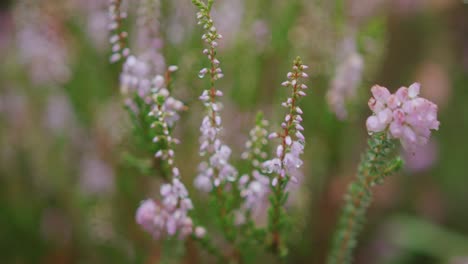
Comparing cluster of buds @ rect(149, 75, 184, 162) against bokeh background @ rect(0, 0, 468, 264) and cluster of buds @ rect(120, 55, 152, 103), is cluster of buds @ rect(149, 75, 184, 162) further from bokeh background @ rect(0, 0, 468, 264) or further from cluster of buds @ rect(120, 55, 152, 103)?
bokeh background @ rect(0, 0, 468, 264)

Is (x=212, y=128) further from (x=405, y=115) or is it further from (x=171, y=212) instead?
(x=405, y=115)

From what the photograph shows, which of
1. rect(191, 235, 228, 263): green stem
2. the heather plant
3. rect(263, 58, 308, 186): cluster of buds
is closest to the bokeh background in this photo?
rect(191, 235, 228, 263): green stem

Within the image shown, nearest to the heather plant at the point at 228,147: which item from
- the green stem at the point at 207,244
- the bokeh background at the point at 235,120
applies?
the green stem at the point at 207,244

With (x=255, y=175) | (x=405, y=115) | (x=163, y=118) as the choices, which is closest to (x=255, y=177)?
(x=255, y=175)

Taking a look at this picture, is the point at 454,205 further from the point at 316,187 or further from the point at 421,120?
the point at 421,120

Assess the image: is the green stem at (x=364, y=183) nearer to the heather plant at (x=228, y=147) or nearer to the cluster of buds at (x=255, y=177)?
the heather plant at (x=228, y=147)

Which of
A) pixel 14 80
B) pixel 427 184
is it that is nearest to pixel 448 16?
pixel 427 184
